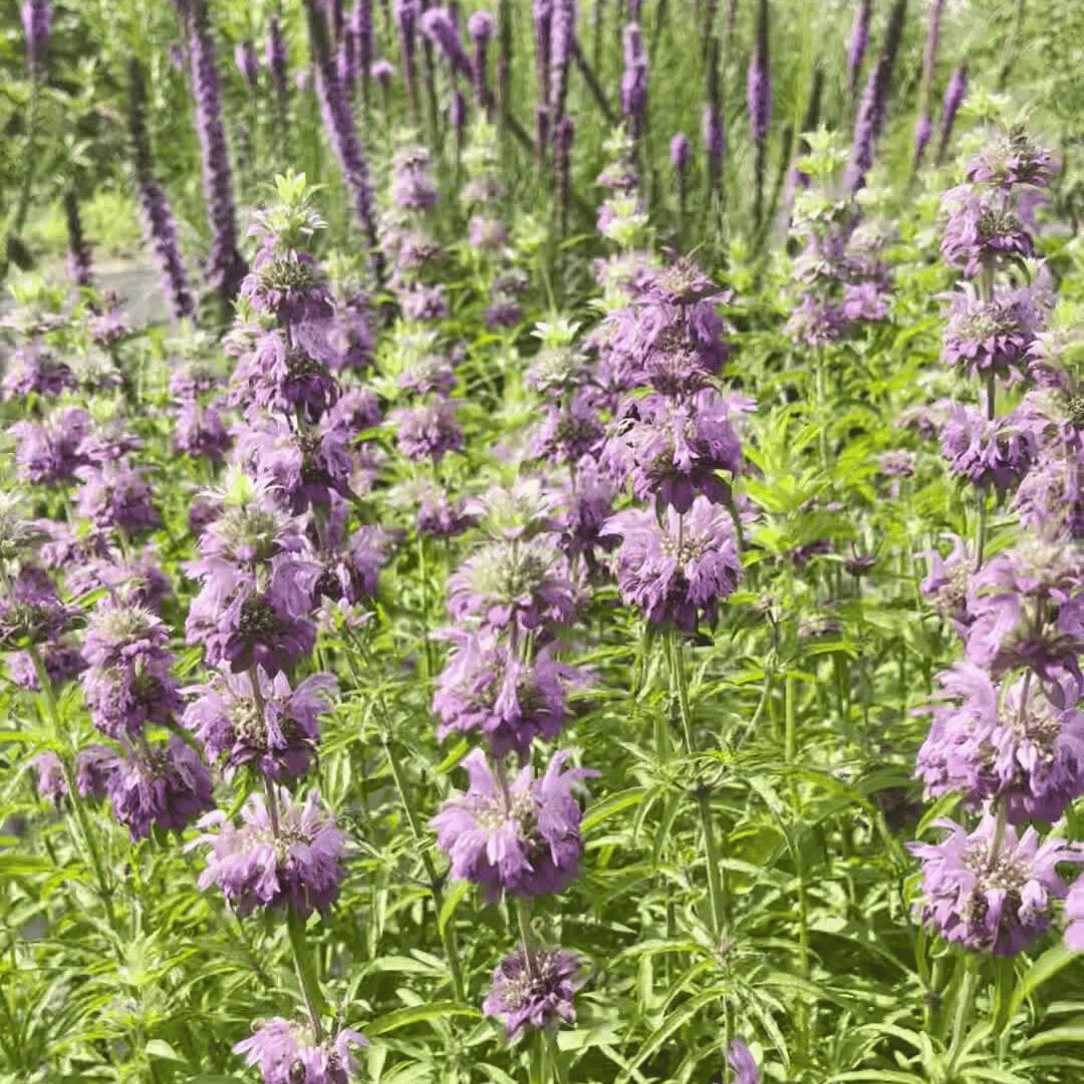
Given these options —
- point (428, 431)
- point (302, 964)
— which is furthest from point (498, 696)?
point (428, 431)

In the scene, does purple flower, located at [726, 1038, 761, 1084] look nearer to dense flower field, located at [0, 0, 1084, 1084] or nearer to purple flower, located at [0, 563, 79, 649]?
dense flower field, located at [0, 0, 1084, 1084]

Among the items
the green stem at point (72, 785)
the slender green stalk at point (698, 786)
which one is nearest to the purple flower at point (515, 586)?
the slender green stalk at point (698, 786)

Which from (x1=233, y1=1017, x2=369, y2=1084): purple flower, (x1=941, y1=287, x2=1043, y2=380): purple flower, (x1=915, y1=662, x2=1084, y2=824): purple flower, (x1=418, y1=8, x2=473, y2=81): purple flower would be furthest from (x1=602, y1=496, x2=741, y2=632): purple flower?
(x1=418, y1=8, x2=473, y2=81): purple flower

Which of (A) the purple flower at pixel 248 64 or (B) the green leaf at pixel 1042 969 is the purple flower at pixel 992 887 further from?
(A) the purple flower at pixel 248 64

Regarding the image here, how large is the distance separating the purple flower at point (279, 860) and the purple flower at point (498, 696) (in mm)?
664

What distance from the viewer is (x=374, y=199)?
1031cm

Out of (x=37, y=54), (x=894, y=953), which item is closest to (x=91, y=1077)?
(x=894, y=953)

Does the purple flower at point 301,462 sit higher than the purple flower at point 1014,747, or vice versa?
the purple flower at point 301,462

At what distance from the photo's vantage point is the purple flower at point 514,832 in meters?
2.77

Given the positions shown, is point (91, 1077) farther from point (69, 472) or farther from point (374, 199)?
point (374, 199)

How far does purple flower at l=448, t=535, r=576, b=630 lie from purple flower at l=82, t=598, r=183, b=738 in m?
1.29

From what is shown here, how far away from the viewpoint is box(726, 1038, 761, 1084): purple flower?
10.4ft

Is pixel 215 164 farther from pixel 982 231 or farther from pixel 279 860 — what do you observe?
pixel 279 860

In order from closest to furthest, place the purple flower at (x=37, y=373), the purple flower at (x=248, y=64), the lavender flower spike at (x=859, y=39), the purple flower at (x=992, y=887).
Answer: the purple flower at (x=992, y=887) < the purple flower at (x=37, y=373) < the lavender flower spike at (x=859, y=39) < the purple flower at (x=248, y=64)
